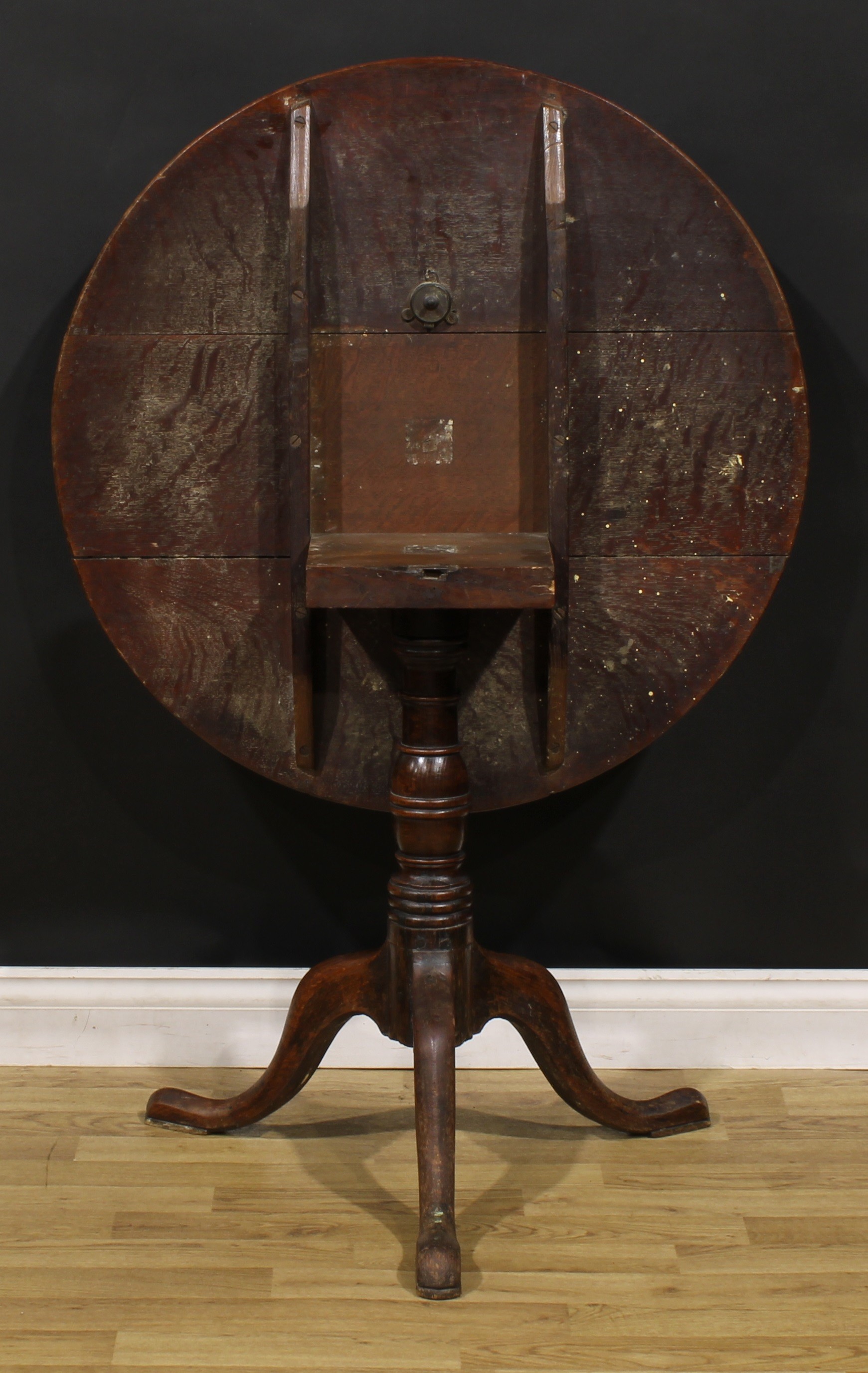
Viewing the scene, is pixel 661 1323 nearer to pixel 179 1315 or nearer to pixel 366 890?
pixel 179 1315

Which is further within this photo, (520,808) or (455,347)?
(520,808)

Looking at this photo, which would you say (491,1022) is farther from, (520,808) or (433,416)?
(433,416)

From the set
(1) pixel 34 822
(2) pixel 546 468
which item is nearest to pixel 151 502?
(2) pixel 546 468

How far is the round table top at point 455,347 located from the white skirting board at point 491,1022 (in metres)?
0.53

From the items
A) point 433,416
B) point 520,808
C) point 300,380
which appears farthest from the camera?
point 520,808

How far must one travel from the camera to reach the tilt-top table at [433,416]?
143 cm

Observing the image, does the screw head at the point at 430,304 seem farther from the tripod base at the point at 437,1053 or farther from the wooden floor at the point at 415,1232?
the wooden floor at the point at 415,1232

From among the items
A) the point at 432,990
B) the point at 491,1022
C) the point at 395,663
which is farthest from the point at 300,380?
the point at 491,1022

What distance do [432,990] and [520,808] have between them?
1.39ft

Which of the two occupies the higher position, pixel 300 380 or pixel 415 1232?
pixel 300 380

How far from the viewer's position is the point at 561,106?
55.7 inches

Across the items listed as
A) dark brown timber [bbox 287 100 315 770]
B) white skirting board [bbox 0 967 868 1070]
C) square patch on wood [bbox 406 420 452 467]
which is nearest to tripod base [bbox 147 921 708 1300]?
white skirting board [bbox 0 967 868 1070]

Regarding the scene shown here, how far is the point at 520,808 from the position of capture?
1.84 metres

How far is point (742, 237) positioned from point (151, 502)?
2.48ft
